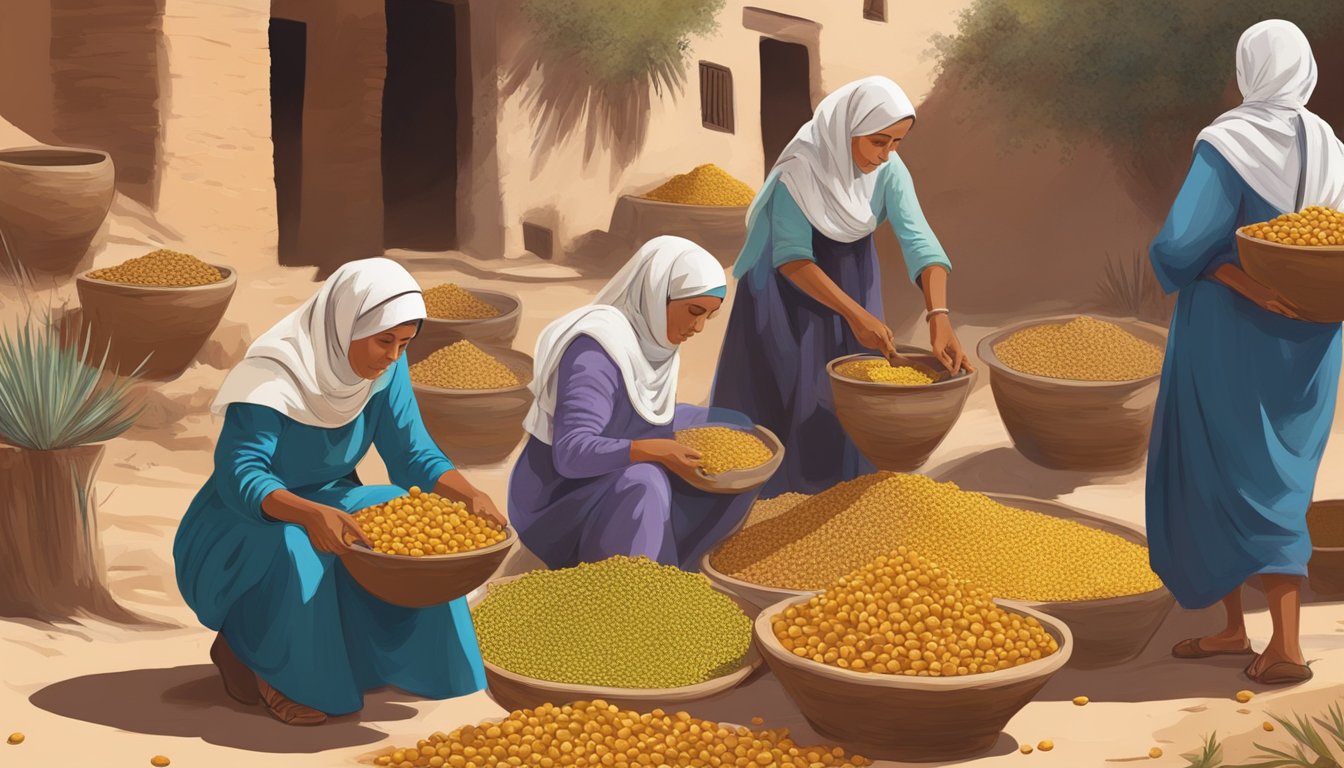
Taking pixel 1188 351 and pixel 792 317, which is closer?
pixel 1188 351

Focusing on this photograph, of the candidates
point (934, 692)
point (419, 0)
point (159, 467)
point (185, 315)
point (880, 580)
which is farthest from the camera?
point (419, 0)

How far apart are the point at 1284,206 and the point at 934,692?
6.29ft

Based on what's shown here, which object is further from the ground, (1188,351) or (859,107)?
(859,107)

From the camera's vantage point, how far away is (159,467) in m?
7.69

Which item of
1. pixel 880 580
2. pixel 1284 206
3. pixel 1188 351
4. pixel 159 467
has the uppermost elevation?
A: pixel 1284 206

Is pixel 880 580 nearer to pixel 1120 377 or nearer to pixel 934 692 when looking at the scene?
pixel 934 692

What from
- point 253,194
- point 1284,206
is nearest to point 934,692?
point 1284,206

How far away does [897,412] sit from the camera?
21.9ft

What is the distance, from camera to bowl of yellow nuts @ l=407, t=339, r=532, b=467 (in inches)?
310

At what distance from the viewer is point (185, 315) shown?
8.31 m

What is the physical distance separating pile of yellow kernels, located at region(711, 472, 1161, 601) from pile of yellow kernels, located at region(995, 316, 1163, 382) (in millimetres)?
1704

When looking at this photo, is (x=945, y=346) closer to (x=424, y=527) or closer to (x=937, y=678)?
(x=937, y=678)

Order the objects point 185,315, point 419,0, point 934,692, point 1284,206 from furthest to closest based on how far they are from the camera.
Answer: point 419,0
point 185,315
point 1284,206
point 934,692

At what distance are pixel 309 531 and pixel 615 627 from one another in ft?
2.99
